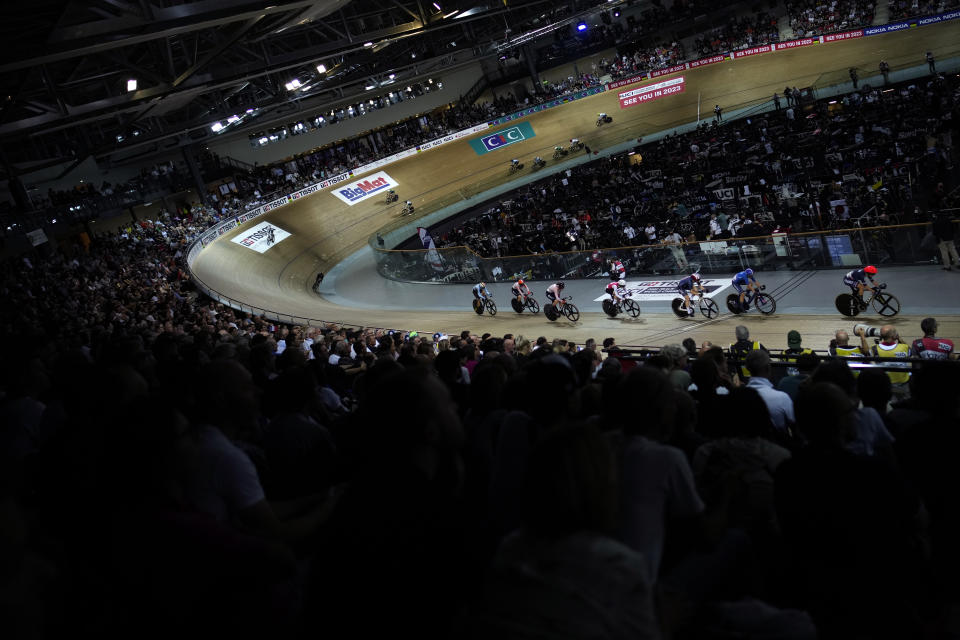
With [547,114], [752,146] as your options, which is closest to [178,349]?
[752,146]

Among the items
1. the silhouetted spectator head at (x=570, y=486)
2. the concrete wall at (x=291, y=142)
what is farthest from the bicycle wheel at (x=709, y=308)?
the concrete wall at (x=291, y=142)

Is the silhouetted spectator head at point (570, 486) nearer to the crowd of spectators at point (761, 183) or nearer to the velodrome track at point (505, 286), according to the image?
the velodrome track at point (505, 286)

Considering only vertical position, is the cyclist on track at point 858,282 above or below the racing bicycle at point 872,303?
above

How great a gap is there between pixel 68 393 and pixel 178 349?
3.84m

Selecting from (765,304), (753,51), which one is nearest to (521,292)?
(765,304)

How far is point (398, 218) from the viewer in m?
40.3

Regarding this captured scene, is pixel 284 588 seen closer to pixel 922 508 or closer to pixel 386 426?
pixel 386 426

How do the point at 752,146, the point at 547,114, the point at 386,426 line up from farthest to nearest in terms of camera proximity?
the point at 547,114 → the point at 752,146 → the point at 386,426

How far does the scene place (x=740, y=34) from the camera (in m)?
44.1

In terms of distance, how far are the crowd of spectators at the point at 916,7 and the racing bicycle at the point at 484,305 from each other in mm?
27806

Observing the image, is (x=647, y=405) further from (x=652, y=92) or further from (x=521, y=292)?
(x=652, y=92)

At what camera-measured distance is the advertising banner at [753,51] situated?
40219 mm

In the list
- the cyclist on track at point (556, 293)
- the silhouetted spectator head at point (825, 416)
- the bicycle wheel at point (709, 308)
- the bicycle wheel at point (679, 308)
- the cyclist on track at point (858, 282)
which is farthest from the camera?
the cyclist on track at point (556, 293)

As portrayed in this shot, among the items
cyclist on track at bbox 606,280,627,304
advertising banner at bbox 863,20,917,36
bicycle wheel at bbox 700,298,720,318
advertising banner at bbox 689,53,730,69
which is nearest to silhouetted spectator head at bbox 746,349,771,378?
bicycle wheel at bbox 700,298,720,318
